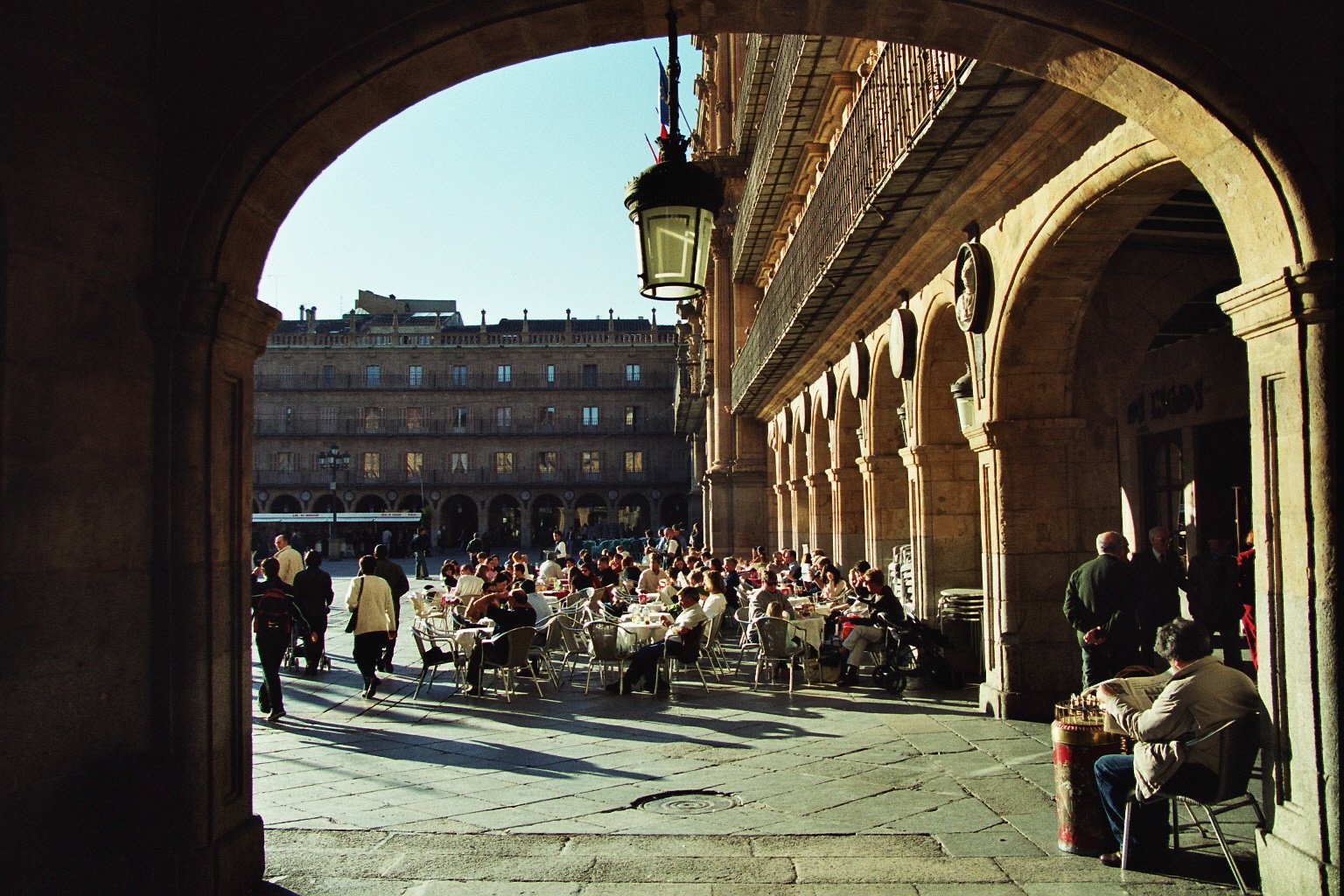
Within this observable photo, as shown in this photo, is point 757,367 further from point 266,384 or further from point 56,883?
point 266,384

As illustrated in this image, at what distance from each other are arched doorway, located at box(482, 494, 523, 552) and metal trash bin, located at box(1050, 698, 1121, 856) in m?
58.2

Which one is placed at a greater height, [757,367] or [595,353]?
[595,353]

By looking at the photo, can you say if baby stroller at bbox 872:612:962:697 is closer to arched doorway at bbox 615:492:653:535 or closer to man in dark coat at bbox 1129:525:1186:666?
man in dark coat at bbox 1129:525:1186:666

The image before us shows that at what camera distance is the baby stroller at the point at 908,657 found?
10289 millimetres

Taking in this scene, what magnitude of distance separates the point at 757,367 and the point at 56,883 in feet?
53.3

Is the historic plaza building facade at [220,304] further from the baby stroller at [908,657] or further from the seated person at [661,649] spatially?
the seated person at [661,649]

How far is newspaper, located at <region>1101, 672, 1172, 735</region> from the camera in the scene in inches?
207

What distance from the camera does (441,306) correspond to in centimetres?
7862

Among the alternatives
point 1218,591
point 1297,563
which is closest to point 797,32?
point 1297,563

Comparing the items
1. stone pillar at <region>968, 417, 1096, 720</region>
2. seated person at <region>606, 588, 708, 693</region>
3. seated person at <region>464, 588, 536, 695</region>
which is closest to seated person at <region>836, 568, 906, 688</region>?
seated person at <region>606, 588, 708, 693</region>

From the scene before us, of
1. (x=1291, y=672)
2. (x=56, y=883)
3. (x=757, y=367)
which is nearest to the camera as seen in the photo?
(x=56, y=883)

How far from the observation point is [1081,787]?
5.30m

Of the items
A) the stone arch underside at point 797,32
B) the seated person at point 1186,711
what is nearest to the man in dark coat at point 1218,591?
the seated person at point 1186,711

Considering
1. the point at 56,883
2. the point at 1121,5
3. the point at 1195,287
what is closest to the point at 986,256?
the point at 1195,287
